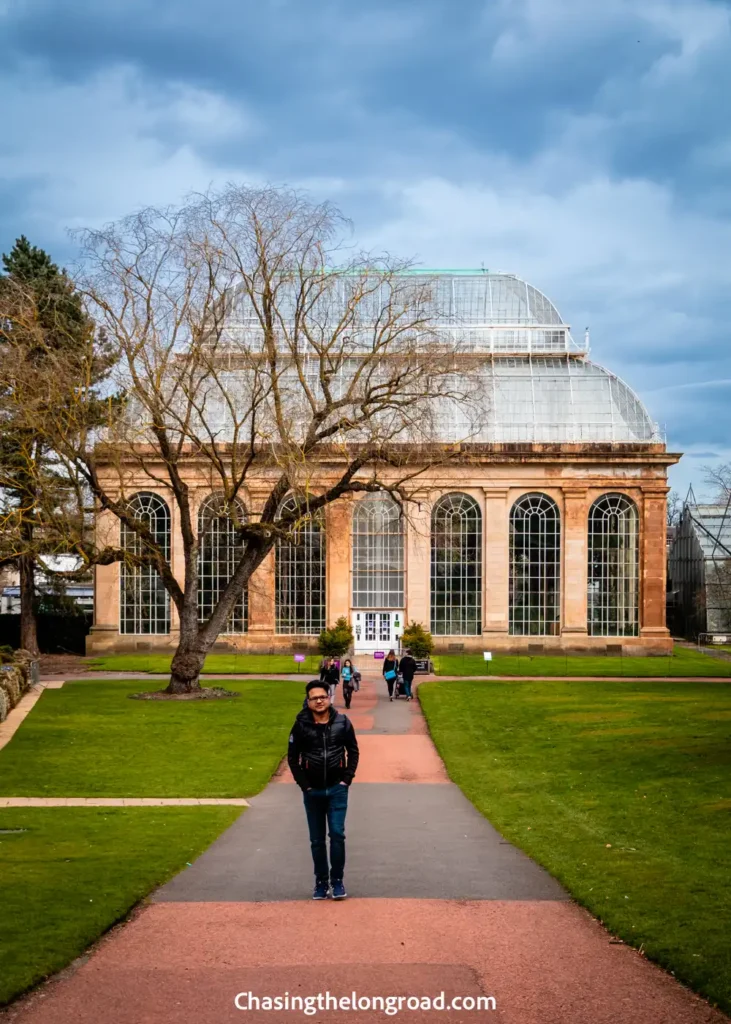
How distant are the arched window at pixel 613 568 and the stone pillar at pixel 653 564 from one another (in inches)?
15.1

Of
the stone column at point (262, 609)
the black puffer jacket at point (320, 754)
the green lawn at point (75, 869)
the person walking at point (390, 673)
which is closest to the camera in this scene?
the green lawn at point (75, 869)

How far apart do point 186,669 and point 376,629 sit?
22363 millimetres

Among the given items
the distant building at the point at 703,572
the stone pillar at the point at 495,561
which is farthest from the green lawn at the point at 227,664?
the distant building at the point at 703,572

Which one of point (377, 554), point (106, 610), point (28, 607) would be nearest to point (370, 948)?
point (28, 607)

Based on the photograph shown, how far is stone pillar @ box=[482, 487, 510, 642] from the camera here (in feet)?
182

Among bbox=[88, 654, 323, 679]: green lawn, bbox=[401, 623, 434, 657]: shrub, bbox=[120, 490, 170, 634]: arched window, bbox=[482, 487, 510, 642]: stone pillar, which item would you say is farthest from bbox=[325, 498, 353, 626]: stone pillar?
bbox=[120, 490, 170, 634]: arched window

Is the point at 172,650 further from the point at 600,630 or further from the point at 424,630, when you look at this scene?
the point at 600,630

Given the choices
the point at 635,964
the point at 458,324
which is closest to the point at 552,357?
the point at 458,324

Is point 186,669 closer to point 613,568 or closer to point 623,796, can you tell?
point 623,796

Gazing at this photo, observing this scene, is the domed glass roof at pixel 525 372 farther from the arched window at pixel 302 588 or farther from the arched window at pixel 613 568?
the arched window at pixel 302 588

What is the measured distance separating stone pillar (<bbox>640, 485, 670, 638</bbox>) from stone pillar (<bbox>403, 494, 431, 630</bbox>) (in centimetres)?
1062

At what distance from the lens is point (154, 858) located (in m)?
13.3

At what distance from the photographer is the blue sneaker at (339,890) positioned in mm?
11109

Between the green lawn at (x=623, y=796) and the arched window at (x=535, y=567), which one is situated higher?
the arched window at (x=535, y=567)
